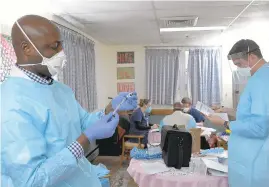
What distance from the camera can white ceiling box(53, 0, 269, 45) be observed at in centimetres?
289

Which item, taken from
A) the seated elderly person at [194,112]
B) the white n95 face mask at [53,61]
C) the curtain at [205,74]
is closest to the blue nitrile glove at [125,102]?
the white n95 face mask at [53,61]

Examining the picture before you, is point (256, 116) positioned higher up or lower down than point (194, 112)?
higher up

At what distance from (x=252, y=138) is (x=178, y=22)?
249 centimetres

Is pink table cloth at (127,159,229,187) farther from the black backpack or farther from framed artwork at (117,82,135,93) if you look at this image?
framed artwork at (117,82,135,93)

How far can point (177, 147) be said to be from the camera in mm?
1846

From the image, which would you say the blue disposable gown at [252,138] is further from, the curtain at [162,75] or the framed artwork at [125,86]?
the framed artwork at [125,86]

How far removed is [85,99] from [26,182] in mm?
3413

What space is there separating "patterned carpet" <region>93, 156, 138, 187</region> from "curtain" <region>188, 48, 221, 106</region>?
2.24 meters

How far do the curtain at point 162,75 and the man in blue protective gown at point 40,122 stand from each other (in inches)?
184

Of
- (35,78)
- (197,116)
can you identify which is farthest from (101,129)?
(197,116)

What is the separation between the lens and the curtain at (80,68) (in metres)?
3.54

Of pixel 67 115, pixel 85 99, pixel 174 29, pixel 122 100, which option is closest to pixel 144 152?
pixel 122 100

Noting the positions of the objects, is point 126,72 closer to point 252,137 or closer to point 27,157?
point 252,137

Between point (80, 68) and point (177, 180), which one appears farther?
point (80, 68)
